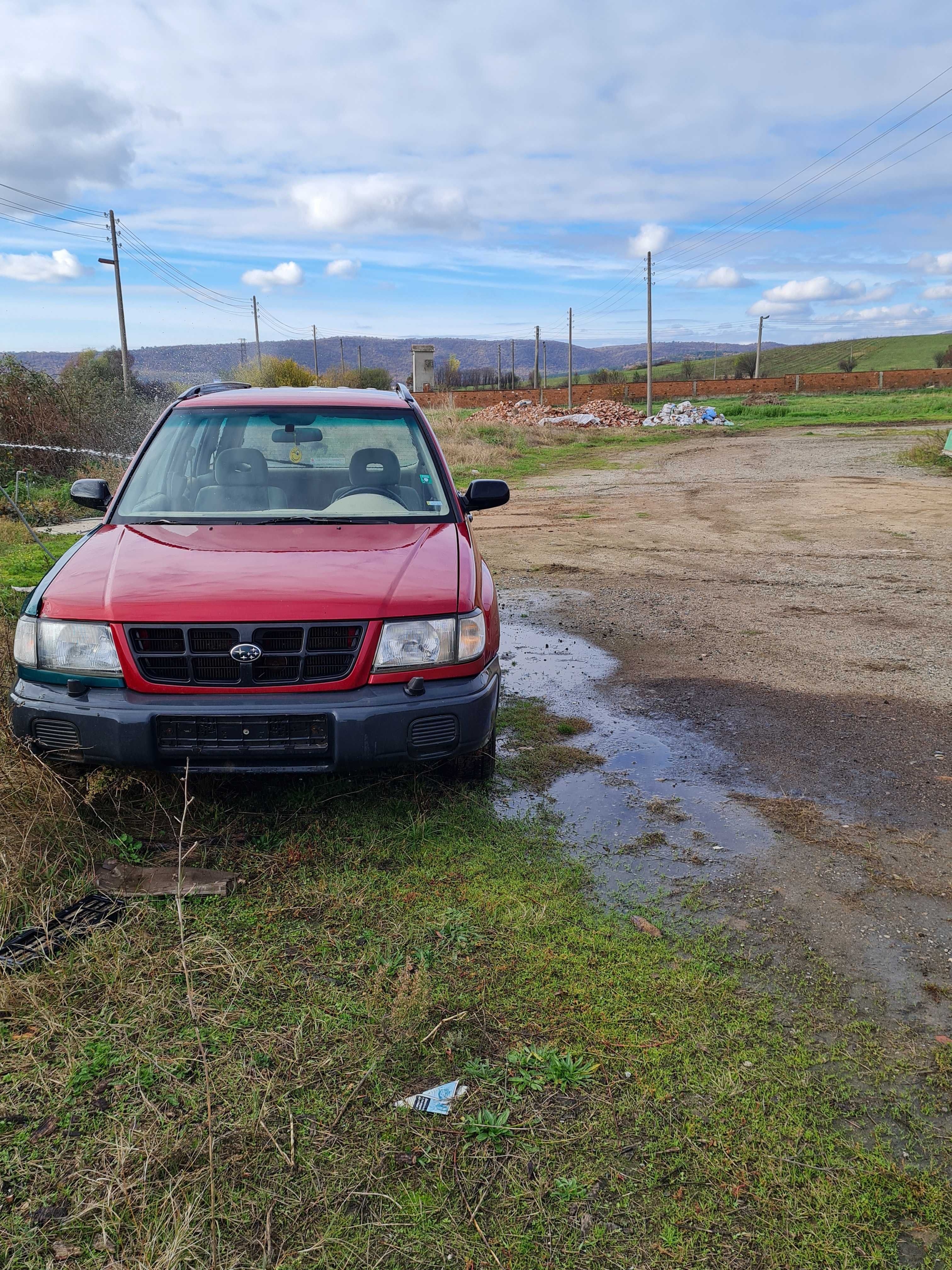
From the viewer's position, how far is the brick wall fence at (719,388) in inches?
2704

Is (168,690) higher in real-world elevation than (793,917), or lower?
higher

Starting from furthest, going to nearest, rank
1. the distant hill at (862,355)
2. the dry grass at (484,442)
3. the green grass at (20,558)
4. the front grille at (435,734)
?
the distant hill at (862,355), the dry grass at (484,442), the green grass at (20,558), the front grille at (435,734)

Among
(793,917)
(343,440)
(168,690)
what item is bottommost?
(793,917)

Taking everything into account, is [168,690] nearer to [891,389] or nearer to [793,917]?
[793,917]

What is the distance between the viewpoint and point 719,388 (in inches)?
2982

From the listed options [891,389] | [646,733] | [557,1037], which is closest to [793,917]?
[557,1037]

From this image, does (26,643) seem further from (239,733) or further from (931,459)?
(931,459)

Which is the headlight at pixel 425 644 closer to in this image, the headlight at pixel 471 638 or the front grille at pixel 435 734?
the headlight at pixel 471 638

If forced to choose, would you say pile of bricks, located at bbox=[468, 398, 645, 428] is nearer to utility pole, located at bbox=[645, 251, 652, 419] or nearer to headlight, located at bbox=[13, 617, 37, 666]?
utility pole, located at bbox=[645, 251, 652, 419]

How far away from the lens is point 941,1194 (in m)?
2.02

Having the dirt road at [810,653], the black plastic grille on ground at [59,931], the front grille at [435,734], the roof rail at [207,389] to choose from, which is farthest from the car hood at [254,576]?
the dirt road at [810,653]

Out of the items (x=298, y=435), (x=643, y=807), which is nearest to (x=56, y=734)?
(x=298, y=435)

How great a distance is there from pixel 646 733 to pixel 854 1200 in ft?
10.3

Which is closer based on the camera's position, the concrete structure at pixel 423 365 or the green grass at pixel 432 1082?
the green grass at pixel 432 1082
